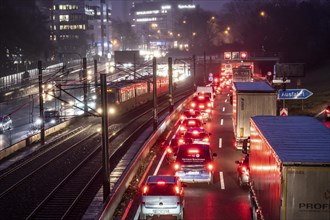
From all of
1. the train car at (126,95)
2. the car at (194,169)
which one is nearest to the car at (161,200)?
the car at (194,169)

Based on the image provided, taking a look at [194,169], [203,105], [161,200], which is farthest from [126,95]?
[161,200]

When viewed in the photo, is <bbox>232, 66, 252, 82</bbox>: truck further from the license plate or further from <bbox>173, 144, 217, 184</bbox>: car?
the license plate

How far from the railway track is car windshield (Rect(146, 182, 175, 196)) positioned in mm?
5482

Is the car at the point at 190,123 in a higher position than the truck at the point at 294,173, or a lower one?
lower

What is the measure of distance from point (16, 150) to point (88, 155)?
555 centimetres

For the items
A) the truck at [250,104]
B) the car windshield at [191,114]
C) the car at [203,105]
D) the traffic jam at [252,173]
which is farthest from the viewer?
the car at [203,105]

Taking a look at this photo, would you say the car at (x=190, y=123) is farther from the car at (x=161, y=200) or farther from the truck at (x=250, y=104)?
the car at (x=161, y=200)

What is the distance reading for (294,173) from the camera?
10719mm

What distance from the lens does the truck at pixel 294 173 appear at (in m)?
10.5

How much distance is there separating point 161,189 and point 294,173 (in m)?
8.20

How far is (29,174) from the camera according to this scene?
30.0 meters

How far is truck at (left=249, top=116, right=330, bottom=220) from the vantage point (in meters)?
10.5

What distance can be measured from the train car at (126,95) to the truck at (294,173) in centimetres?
3779

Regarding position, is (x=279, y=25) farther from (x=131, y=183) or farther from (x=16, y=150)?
(x=131, y=183)
